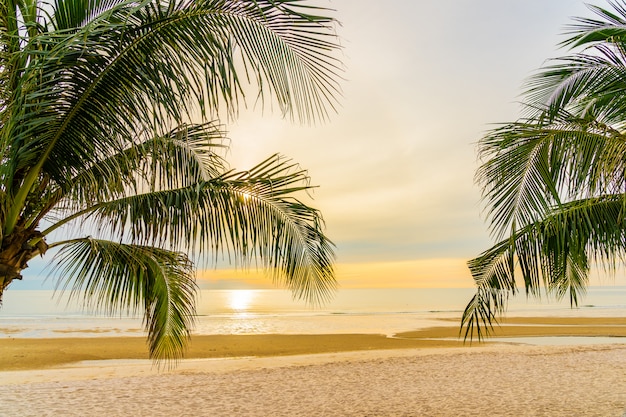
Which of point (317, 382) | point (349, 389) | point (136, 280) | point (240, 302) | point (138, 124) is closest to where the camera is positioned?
point (138, 124)

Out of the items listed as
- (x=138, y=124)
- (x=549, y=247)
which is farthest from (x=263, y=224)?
(x=549, y=247)

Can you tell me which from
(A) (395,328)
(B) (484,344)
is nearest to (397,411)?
(B) (484,344)

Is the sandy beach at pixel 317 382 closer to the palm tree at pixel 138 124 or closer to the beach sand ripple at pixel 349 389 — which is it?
the beach sand ripple at pixel 349 389

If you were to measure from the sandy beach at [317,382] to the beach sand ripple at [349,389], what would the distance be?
0.02 m

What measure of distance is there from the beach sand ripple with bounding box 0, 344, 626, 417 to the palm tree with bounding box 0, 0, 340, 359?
394 centimetres

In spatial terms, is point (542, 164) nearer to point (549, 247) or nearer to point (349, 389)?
point (549, 247)

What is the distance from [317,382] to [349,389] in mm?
1003

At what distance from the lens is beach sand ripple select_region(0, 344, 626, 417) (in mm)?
8117

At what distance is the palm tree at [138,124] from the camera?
377 cm

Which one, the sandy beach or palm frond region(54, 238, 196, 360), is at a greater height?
palm frond region(54, 238, 196, 360)

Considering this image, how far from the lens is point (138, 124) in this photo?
4.29 m

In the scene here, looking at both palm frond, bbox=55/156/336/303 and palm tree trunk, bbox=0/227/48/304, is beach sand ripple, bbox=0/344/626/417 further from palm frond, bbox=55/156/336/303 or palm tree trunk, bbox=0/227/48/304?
palm tree trunk, bbox=0/227/48/304

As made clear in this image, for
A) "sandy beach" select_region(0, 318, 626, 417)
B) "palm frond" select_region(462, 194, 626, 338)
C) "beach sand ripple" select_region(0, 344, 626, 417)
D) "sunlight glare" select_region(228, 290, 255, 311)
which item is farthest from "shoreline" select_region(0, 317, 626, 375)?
"sunlight glare" select_region(228, 290, 255, 311)

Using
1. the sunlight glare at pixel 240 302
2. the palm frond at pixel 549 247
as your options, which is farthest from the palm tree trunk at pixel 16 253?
the sunlight glare at pixel 240 302
